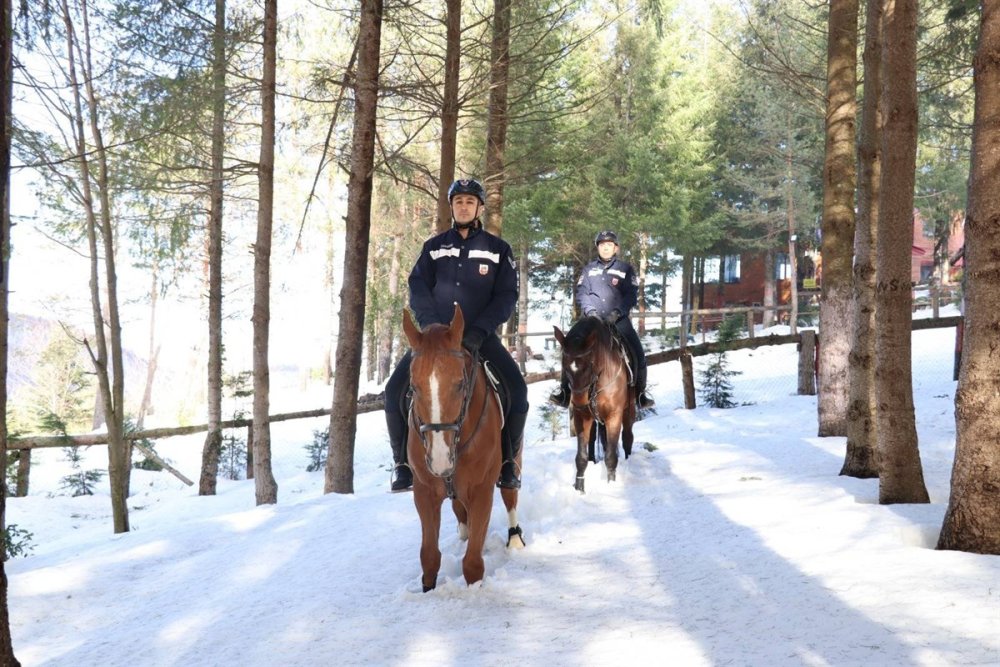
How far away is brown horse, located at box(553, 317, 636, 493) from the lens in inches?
344

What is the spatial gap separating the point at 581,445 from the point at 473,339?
409 cm

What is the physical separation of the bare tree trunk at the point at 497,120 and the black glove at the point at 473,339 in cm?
769

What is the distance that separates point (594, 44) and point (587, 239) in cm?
768

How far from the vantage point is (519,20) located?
1412cm

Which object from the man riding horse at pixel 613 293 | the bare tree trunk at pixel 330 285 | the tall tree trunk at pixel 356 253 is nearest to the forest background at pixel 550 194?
the bare tree trunk at pixel 330 285

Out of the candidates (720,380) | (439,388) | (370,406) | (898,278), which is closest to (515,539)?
(439,388)

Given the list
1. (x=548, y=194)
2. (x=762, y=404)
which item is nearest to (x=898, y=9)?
(x=762, y=404)

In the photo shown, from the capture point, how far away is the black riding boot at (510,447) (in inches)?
223

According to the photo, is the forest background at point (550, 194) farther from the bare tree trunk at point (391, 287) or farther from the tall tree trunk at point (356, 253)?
the tall tree trunk at point (356, 253)

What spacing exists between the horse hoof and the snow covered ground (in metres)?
0.10

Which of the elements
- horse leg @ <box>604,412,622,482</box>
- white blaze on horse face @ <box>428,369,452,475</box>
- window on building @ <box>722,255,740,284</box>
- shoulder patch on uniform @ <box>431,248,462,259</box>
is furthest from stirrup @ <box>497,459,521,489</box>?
window on building @ <box>722,255,740,284</box>

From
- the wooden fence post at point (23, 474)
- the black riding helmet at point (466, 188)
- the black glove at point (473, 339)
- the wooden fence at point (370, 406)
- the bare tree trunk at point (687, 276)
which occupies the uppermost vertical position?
the bare tree trunk at point (687, 276)

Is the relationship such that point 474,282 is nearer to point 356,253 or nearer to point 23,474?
point 356,253

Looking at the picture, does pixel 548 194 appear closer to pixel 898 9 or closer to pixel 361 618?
pixel 898 9
